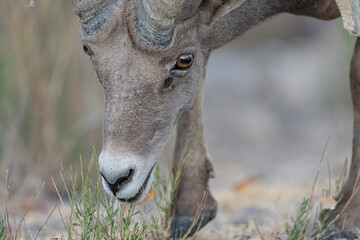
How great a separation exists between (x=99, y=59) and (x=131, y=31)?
0.28m

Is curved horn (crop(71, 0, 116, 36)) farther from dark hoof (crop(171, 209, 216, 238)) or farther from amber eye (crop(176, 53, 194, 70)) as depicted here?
dark hoof (crop(171, 209, 216, 238))

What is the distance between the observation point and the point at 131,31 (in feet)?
15.1

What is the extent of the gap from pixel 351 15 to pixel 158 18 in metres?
1.17

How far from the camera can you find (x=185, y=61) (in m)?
4.79

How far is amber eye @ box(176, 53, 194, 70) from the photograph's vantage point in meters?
4.75

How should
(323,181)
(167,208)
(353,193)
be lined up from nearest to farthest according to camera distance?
(353,193)
(167,208)
(323,181)

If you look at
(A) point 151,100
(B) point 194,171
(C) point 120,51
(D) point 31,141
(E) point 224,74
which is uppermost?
(C) point 120,51

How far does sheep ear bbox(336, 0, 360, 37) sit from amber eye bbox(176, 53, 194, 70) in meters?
1.00

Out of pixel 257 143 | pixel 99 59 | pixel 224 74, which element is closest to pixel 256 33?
pixel 224 74

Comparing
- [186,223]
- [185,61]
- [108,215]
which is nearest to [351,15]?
[185,61]

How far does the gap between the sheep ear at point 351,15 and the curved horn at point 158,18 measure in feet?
3.24

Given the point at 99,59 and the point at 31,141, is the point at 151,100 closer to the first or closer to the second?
the point at 99,59

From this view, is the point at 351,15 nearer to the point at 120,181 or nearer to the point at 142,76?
the point at 142,76

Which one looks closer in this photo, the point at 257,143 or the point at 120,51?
the point at 120,51
